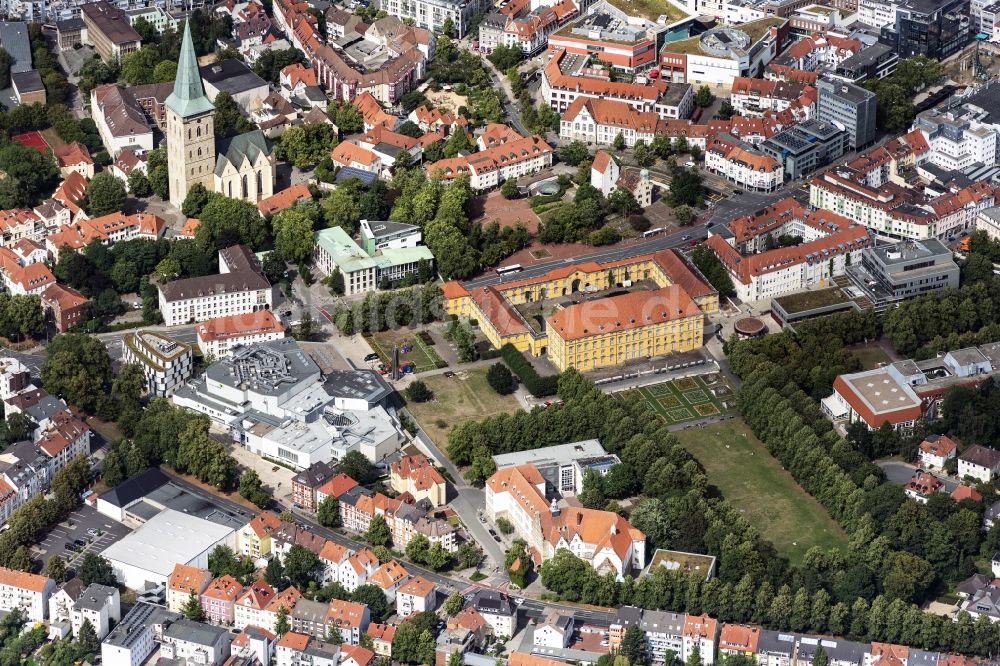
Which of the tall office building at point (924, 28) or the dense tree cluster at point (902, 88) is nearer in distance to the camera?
the dense tree cluster at point (902, 88)

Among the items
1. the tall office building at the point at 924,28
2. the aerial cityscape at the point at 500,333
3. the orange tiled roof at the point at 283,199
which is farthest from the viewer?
the tall office building at the point at 924,28

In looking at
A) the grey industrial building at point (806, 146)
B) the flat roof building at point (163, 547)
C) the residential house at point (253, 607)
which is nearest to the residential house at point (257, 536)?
the flat roof building at point (163, 547)

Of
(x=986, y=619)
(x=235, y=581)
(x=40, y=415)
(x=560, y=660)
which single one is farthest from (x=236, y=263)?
(x=986, y=619)

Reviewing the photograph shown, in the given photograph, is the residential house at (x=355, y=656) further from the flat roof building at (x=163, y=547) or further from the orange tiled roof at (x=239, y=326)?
the orange tiled roof at (x=239, y=326)

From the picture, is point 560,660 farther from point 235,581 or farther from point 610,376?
point 610,376

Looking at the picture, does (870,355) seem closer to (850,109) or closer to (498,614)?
(850,109)

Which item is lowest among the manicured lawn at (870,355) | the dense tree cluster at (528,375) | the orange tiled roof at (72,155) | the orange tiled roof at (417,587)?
the manicured lawn at (870,355)

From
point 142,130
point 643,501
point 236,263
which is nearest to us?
point 643,501

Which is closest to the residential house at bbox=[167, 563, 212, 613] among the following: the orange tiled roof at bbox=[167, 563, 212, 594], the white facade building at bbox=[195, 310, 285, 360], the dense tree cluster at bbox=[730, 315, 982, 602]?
the orange tiled roof at bbox=[167, 563, 212, 594]
